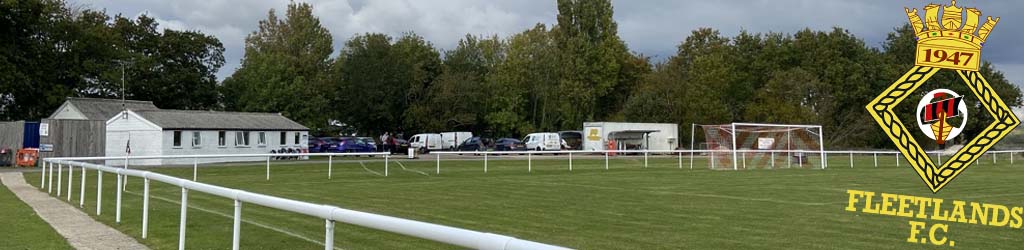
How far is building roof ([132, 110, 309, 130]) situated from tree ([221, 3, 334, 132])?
2174 centimetres

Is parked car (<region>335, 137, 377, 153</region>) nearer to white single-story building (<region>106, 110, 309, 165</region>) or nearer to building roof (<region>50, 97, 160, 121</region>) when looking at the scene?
white single-story building (<region>106, 110, 309, 165</region>)

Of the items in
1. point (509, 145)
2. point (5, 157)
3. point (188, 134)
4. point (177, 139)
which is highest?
point (188, 134)

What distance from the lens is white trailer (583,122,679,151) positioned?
174 feet

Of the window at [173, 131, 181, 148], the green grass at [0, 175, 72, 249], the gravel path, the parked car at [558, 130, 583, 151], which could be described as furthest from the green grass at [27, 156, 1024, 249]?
the parked car at [558, 130, 583, 151]

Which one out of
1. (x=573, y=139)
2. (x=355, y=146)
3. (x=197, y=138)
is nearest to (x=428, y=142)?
(x=355, y=146)

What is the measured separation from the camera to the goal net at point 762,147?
3441cm

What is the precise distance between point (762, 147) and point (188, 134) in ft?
94.5

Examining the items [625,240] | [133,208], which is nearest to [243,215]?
[133,208]

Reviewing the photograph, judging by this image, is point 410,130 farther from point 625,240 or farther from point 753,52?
point 625,240

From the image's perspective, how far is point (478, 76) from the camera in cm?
8100

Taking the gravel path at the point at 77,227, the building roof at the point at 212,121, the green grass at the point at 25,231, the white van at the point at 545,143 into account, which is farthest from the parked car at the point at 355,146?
the green grass at the point at 25,231

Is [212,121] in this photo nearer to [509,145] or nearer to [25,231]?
[509,145]

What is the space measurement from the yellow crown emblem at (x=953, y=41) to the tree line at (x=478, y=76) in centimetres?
5442

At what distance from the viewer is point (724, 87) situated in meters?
67.1
